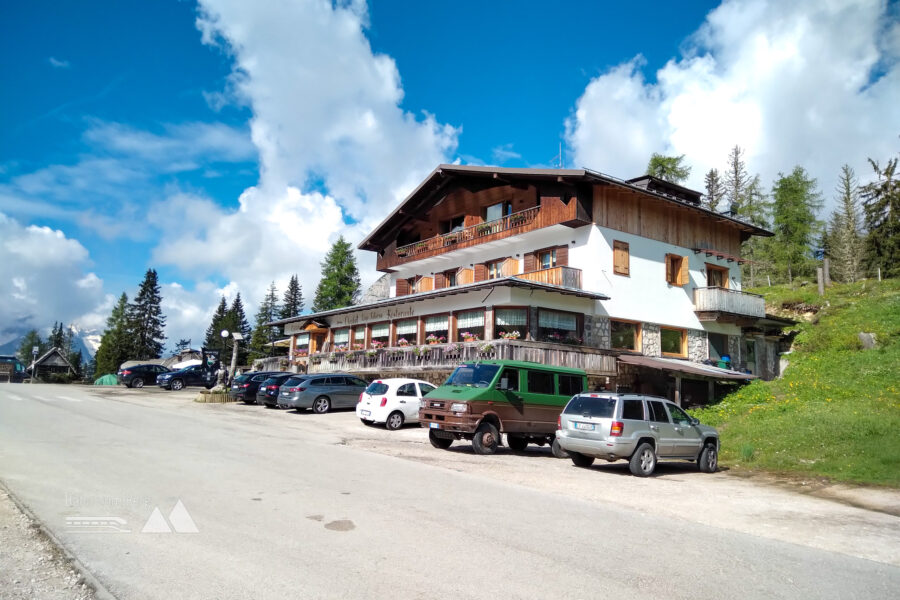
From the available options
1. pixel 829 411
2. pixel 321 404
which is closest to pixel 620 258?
pixel 829 411

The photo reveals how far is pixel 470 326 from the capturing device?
2734cm

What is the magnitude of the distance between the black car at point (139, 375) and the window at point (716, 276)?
115 ft

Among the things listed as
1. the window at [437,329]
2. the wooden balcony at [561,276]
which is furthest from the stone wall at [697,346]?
the window at [437,329]

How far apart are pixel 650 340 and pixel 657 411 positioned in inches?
667

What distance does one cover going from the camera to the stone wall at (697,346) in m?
31.0

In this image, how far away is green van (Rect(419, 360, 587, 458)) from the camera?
14406 mm

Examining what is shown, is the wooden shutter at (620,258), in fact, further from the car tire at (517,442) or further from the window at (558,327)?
the car tire at (517,442)

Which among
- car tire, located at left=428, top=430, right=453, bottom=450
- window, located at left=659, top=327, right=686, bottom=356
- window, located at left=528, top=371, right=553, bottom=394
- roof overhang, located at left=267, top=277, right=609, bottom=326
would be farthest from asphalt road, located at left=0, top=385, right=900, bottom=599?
window, located at left=659, top=327, right=686, bottom=356

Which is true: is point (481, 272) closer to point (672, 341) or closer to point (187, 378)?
point (672, 341)

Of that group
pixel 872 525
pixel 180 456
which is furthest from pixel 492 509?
pixel 180 456

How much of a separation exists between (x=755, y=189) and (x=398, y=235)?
41.4 m

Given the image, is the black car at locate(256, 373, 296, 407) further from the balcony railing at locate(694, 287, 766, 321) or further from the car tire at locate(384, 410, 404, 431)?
the balcony railing at locate(694, 287, 766, 321)

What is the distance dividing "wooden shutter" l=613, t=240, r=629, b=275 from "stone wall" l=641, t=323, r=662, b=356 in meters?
3.04

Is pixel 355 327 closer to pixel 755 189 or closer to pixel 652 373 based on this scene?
pixel 652 373
